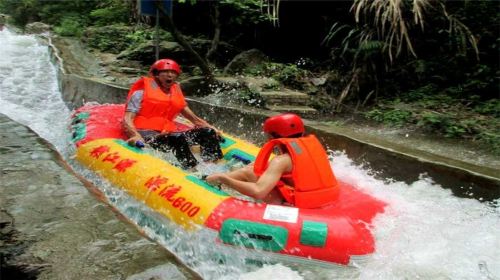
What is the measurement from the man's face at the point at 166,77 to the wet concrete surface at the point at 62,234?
62.4 inches

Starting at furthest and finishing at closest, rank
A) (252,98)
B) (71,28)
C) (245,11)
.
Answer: (71,28) < (245,11) < (252,98)

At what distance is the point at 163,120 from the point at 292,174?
2.30 m

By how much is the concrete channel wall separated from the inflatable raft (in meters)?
1.18

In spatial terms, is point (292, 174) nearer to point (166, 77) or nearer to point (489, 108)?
point (166, 77)

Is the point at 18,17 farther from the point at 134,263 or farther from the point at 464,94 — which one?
the point at 134,263

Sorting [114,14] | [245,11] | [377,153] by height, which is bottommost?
[377,153]

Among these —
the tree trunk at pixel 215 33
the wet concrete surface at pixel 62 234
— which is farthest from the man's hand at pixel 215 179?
the tree trunk at pixel 215 33

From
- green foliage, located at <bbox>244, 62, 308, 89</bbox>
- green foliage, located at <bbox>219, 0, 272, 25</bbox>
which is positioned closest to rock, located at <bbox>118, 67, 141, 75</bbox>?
green foliage, located at <bbox>219, 0, 272, 25</bbox>

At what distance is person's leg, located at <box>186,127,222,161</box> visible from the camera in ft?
15.6

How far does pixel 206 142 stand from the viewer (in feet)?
15.6

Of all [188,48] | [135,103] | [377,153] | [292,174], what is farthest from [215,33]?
[292,174]

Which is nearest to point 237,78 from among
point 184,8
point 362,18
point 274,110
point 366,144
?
point 274,110

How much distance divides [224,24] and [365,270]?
28.9ft

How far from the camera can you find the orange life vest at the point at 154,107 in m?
4.97
